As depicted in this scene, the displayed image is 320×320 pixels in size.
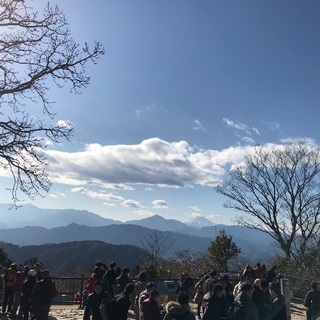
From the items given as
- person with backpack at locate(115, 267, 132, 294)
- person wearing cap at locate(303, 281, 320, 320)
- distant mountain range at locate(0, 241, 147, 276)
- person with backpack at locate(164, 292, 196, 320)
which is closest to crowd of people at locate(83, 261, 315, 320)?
person with backpack at locate(164, 292, 196, 320)

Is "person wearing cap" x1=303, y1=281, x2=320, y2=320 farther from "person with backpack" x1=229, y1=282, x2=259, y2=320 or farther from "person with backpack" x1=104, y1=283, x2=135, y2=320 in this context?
"person with backpack" x1=104, y1=283, x2=135, y2=320

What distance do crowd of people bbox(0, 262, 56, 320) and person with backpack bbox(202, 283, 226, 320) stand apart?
458 cm

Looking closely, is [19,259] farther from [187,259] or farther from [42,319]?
[42,319]

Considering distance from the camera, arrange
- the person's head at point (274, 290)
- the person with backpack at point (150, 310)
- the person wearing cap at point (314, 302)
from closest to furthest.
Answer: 1. the person with backpack at point (150, 310)
2. the person's head at point (274, 290)
3. the person wearing cap at point (314, 302)

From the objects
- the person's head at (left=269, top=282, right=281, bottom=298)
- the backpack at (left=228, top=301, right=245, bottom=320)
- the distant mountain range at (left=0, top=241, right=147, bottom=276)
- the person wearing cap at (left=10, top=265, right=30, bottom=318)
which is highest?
the person's head at (left=269, top=282, right=281, bottom=298)

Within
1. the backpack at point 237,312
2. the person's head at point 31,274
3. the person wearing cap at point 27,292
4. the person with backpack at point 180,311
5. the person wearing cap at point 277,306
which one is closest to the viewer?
the person with backpack at point 180,311

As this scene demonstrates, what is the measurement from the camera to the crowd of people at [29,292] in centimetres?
938

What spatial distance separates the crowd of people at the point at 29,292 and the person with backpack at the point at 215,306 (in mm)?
4576

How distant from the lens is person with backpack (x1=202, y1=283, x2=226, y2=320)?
6660mm

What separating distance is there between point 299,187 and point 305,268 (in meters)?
8.05

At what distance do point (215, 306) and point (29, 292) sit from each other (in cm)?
617

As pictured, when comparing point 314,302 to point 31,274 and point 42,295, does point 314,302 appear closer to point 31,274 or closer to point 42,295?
point 42,295

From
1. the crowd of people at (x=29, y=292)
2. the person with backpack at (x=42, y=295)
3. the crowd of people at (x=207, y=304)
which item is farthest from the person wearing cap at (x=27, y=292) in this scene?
the crowd of people at (x=207, y=304)

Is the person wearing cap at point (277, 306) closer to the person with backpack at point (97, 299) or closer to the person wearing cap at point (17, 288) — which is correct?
the person with backpack at point (97, 299)
